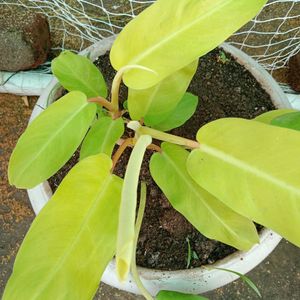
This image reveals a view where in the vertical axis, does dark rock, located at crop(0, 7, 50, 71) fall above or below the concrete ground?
above

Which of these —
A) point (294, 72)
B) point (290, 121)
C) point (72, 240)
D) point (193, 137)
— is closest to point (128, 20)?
point (294, 72)

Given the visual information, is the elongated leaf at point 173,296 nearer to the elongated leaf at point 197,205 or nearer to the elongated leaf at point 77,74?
the elongated leaf at point 197,205

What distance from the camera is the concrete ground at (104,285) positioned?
133 centimetres

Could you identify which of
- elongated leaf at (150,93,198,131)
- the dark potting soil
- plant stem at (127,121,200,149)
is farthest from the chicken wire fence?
plant stem at (127,121,200,149)

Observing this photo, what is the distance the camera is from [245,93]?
93cm

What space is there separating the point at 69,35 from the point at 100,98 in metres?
0.83

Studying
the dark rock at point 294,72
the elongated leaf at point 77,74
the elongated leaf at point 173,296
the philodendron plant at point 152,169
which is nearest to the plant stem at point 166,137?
the philodendron plant at point 152,169

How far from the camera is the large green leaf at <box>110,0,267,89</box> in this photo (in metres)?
0.57

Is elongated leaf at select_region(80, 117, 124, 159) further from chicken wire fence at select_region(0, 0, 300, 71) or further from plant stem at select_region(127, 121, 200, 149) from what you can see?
chicken wire fence at select_region(0, 0, 300, 71)

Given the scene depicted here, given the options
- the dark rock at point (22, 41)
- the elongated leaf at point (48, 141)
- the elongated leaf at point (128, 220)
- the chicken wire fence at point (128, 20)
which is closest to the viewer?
the elongated leaf at point (128, 220)

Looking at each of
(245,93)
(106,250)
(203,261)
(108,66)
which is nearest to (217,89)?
(245,93)

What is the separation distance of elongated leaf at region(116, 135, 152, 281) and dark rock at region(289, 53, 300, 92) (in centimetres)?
94

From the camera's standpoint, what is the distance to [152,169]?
0.72 meters

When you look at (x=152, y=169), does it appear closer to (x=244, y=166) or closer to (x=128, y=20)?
(x=244, y=166)
